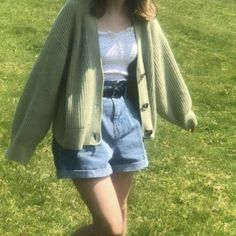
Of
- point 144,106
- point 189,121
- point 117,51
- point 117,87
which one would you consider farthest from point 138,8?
point 189,121

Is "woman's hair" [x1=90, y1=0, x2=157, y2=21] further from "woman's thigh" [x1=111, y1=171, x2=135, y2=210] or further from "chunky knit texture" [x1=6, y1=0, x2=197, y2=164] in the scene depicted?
"woman's thigh" [x1=111, y1=171, x2=135, y2=210]

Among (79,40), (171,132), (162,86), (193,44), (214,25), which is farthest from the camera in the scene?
(214,25)

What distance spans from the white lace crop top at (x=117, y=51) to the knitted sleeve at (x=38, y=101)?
25 centimetres

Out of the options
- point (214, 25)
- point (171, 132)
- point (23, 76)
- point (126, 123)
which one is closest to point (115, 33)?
point (126, 123)

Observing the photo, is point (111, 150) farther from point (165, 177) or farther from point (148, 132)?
point (165, 177)

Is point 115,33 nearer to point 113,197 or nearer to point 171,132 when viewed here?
point 113,197

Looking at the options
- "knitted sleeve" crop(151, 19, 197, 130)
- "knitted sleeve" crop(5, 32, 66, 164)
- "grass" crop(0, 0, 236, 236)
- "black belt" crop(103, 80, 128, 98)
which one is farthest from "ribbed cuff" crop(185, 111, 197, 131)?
"grass" crop(0, 0, 236, 236)

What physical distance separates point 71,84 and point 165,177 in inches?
118

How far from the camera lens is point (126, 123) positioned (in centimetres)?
394

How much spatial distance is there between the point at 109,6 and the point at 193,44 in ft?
29.0

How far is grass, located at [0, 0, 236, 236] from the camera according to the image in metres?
5.61

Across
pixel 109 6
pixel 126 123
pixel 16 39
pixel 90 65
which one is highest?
pixel 109 6

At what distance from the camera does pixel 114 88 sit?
12.8 feet

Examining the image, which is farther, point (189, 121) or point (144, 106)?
point (189, 121)
